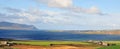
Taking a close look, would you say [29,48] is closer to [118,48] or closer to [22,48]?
[22,48]

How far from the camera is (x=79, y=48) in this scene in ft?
173

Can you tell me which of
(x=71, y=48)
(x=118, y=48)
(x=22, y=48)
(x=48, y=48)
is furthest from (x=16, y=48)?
(x=118, y=48)

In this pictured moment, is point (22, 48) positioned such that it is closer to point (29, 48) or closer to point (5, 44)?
point (29, 48)

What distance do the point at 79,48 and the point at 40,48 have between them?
21.1ft

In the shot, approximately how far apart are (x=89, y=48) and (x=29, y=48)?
984 centimetres

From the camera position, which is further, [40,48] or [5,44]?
[5,44]

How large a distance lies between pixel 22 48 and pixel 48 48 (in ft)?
13.8

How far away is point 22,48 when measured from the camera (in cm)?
5122

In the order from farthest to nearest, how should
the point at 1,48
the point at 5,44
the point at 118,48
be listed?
the point at 5,44 < the point at 1,48 < the point at 118,48

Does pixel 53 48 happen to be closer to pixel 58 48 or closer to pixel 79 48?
pixel 58 48

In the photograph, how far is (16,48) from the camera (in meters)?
50.8

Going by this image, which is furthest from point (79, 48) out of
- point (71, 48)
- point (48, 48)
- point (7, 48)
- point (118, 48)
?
point (7, 48)

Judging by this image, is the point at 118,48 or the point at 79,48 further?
the point at 79,48

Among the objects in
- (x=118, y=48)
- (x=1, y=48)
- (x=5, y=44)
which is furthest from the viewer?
(x=5, y=44)
